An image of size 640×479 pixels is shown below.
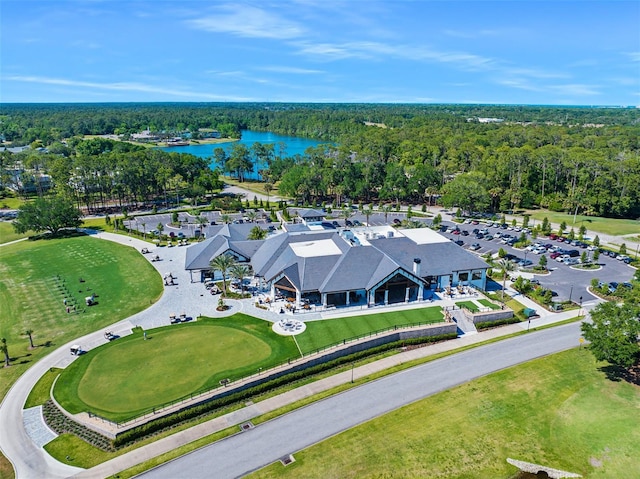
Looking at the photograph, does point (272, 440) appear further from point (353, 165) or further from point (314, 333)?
point (353, 165)

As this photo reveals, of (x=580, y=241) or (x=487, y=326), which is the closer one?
(x=487, y=326)

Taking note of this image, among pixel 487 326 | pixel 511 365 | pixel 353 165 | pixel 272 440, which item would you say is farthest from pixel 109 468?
pixel 353 165

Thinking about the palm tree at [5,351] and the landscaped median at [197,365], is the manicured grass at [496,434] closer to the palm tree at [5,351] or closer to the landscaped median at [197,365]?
the landscaped median at [197,365]

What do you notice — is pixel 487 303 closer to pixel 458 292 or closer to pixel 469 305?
pixel 469 305

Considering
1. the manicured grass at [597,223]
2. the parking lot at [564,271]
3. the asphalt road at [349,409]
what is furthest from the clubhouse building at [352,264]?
the manicured grass at [597,223]

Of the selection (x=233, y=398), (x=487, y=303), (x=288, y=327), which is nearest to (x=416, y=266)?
(x=487, y=303)
